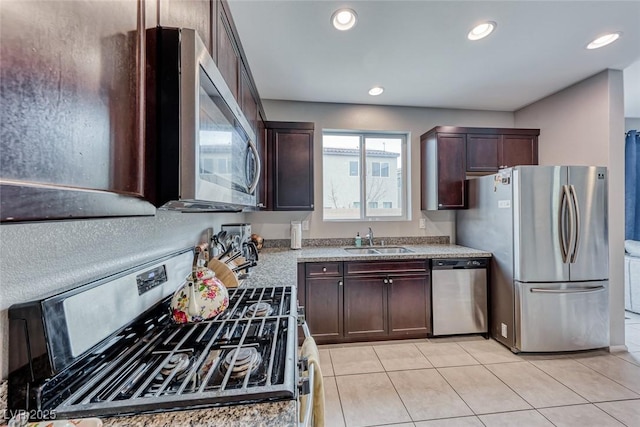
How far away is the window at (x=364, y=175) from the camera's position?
338 centimetres

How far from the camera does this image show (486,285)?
2.76 meters

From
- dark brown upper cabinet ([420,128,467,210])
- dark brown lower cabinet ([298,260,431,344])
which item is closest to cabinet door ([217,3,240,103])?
dark brown lower cabinet ([298,260,431,344])

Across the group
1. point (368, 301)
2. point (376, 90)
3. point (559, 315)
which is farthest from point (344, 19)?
point (559, 315)

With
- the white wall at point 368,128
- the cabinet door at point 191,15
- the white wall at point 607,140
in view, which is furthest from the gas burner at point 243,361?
the white wall at point 607,140

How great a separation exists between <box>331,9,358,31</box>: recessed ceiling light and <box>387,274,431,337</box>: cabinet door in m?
2.16

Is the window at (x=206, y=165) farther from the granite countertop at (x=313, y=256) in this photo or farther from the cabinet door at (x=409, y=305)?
the cabinet door at (x=409, y=305)

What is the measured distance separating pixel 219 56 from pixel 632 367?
378 cm

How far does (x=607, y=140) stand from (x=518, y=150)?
0.75 m

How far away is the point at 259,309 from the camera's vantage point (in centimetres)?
111

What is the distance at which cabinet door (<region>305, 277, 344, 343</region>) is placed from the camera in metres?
2.60

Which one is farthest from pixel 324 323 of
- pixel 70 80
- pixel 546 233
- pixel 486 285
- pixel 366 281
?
pixel 70 80

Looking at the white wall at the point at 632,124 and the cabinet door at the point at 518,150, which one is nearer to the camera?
the cabinet door at the point at 518,150

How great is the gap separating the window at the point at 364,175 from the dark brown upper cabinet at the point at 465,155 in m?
0.42

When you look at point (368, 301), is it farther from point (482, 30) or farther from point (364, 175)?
point (482, 30)
